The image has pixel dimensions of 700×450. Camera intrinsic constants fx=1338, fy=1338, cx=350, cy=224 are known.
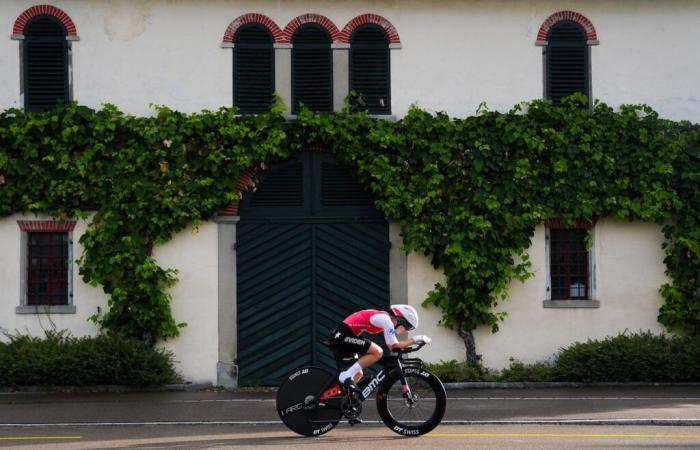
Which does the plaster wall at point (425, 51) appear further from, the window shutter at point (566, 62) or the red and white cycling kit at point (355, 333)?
the red and white cycling kit at point (355, 333)

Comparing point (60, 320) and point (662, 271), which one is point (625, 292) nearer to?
point (662, 271)

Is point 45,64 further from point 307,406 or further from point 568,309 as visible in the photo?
point 307,406

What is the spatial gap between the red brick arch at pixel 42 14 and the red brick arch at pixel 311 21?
346 centimetres

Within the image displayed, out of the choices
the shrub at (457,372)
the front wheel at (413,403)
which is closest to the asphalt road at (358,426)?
the front wheel at (413,403)

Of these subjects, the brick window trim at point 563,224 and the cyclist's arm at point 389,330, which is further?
the brick window trim at point 563,224

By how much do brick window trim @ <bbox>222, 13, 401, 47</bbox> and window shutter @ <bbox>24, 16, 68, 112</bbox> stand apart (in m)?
2.65

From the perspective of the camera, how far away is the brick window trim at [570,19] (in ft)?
73.0

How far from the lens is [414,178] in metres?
21.6

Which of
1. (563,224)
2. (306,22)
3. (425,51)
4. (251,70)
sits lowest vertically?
(563,224)

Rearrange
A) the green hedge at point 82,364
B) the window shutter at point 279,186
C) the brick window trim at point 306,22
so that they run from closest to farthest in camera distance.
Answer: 1. the green hedge at point 82,364
2. the window shutter at point 279,186
3. the brick window trim at point 306,22

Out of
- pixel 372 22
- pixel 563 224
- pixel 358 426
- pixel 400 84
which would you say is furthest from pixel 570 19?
pixel 358 426

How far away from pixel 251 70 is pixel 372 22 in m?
2.15

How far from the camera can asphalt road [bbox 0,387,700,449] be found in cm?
1365

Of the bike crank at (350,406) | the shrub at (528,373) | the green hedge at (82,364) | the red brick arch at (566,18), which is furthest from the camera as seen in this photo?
the red brick arch at (566,18)
